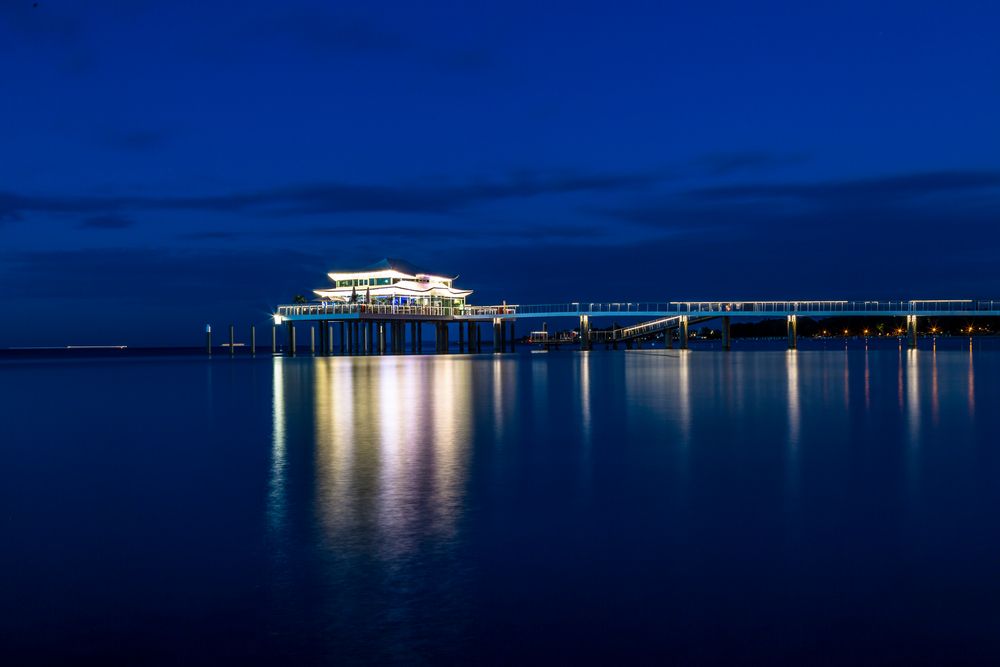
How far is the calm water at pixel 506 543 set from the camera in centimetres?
517

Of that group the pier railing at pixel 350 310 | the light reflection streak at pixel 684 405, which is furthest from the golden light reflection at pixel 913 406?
the pier railing at pixel 350 310

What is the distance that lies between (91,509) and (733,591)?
6.93 metres

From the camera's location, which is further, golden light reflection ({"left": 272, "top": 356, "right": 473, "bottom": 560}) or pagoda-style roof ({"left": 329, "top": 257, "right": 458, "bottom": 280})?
pagoda-style roof ({"left": 329, "top": 257, "right": 458, "bottom": 280})

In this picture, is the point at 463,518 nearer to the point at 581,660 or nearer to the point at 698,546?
the point at 698,546

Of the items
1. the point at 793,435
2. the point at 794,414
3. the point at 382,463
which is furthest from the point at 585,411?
the point at 382,463

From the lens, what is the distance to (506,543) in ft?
24.4

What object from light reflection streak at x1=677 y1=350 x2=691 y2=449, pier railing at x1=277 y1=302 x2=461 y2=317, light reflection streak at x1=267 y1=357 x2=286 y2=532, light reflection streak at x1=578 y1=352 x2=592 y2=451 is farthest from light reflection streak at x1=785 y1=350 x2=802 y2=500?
pier railing at x1=277 y1=302 x2=461 y2=317

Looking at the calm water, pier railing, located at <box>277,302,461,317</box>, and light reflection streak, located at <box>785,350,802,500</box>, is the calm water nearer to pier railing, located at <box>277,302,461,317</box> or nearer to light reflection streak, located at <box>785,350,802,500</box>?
light reflection streak, located at <box>785,350,802,500</box>

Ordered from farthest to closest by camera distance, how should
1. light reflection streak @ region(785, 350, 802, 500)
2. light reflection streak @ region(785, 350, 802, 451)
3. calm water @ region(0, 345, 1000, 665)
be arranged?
light reflection streak @ region(785, 350, 802, 451) → light reflection streak @ region(785, 350, 802, 500) → calm water @ region(0, 345, 1000, 665)

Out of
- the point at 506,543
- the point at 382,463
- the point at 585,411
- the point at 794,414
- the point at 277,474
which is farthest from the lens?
the point at 585,411

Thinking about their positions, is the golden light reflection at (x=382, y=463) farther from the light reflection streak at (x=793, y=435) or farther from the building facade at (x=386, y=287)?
the building facade at (x=386, y=287)

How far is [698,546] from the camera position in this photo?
287 inches

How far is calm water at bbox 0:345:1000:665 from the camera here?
203 inches

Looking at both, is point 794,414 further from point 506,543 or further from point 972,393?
point 506,543
